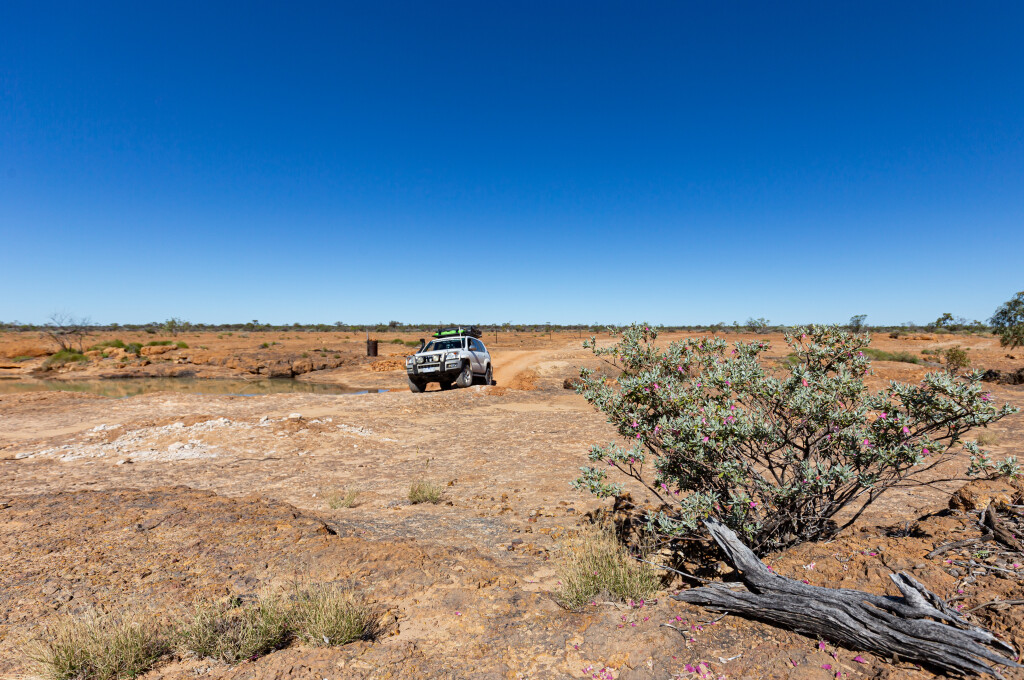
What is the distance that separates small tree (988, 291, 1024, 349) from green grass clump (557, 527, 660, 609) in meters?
28.5

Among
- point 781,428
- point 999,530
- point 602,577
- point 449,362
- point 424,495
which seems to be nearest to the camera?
point 999,530

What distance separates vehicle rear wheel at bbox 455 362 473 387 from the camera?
18797mm

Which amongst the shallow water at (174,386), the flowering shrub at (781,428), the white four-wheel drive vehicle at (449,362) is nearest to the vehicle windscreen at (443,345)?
the white four-wheel drive vehicle at (449,362)

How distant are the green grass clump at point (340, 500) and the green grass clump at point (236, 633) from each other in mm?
3209

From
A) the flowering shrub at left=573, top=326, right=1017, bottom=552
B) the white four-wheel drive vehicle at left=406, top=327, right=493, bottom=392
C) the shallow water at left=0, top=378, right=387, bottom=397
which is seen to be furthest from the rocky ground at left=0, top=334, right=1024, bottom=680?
the shallow water at left=0, top=378, right=387, bottom=397

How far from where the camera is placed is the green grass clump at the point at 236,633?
3264 millimetres

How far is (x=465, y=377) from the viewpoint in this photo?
62.0ft

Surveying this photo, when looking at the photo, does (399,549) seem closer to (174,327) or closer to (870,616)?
(870,616)

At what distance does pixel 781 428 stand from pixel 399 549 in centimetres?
427

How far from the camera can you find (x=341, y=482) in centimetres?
831

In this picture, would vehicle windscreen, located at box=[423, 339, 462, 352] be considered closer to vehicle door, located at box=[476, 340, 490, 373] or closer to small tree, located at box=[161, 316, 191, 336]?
vehicle door, located at box=[476, 340, 490, 373]

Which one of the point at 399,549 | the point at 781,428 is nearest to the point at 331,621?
the point at 399,549

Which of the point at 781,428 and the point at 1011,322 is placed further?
the point at 1011,322

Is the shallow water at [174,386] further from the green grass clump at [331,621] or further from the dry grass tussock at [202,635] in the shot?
the green grass clump at [331,621]
